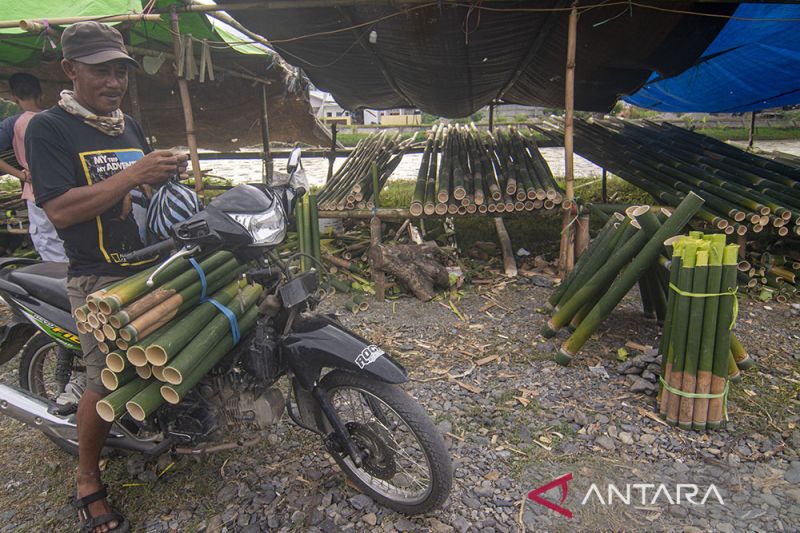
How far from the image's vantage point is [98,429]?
240cm

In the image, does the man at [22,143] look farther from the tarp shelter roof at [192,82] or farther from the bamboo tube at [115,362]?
the bamboo tube at [115,362]

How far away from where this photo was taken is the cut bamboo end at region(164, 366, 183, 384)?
2004 mm

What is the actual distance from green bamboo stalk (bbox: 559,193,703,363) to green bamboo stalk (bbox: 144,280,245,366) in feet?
8.58

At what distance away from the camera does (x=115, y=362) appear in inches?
80.4

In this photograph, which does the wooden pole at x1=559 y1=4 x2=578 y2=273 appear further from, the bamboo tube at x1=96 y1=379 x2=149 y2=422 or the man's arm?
the bamboo tube at x1=96 y1=379 x2=149 y2=422

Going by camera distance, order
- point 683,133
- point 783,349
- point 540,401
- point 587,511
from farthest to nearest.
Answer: point 683,133, point 783,349, point 540,401, point 587,511

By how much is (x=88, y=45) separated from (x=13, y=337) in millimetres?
2057

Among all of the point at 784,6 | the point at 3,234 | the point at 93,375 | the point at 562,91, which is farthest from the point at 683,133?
the point at 3,234

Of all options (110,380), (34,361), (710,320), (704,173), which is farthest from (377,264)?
(704,173)

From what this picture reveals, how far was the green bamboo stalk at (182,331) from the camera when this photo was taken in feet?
6.48

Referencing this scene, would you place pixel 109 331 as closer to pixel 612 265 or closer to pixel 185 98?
pixel 612 265

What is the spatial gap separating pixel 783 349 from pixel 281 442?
162 inches

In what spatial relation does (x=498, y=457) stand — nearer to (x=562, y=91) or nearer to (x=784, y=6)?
(x=784, y=6)

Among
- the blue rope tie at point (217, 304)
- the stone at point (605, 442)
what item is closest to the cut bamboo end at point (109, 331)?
the blue rope tie at point (217, 304)
